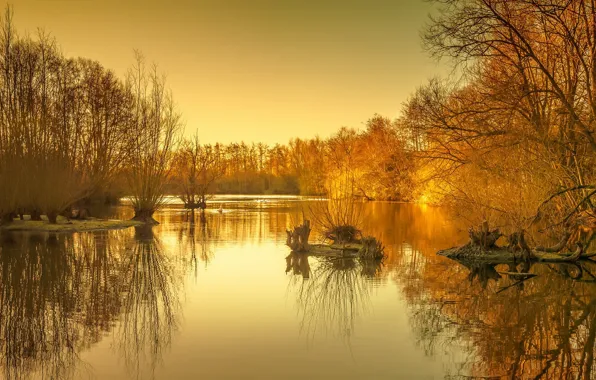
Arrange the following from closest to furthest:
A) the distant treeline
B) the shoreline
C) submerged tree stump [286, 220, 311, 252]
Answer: submerged tree stump [286, 220, 311, 252], the shoreline, the distant treeline

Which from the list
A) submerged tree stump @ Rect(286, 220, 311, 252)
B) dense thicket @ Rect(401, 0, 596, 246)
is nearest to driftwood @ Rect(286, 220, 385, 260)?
submerged tree stump @ Rect(286, 220, 311, 252)

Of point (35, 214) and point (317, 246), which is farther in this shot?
point (35, 214)

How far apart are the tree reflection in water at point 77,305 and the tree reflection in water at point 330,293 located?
248cm

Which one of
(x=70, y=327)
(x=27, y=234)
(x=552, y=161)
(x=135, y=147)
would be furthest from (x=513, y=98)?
(x=135, y=147)

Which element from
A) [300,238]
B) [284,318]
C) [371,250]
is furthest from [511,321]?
[300,238]

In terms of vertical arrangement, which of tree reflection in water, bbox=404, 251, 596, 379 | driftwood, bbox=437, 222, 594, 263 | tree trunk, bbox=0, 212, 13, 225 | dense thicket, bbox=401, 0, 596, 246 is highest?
dense thicket, bbox=401, 0, 596, 246

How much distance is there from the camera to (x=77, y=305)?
10.5 meters

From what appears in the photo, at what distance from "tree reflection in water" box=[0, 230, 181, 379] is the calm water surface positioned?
0.03m

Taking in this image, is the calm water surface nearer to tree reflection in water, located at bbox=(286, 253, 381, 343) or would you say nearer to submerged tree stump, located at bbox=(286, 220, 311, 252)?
tree reflection in water, located at bbox=(286, 253, 381, 343)

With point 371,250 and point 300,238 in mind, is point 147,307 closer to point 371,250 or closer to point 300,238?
point 371,250

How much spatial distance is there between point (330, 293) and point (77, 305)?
513 cm

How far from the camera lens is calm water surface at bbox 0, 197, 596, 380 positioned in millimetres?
7266

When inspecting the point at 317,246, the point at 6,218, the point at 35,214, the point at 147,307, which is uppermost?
the point at 35,214

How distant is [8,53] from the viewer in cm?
2981
